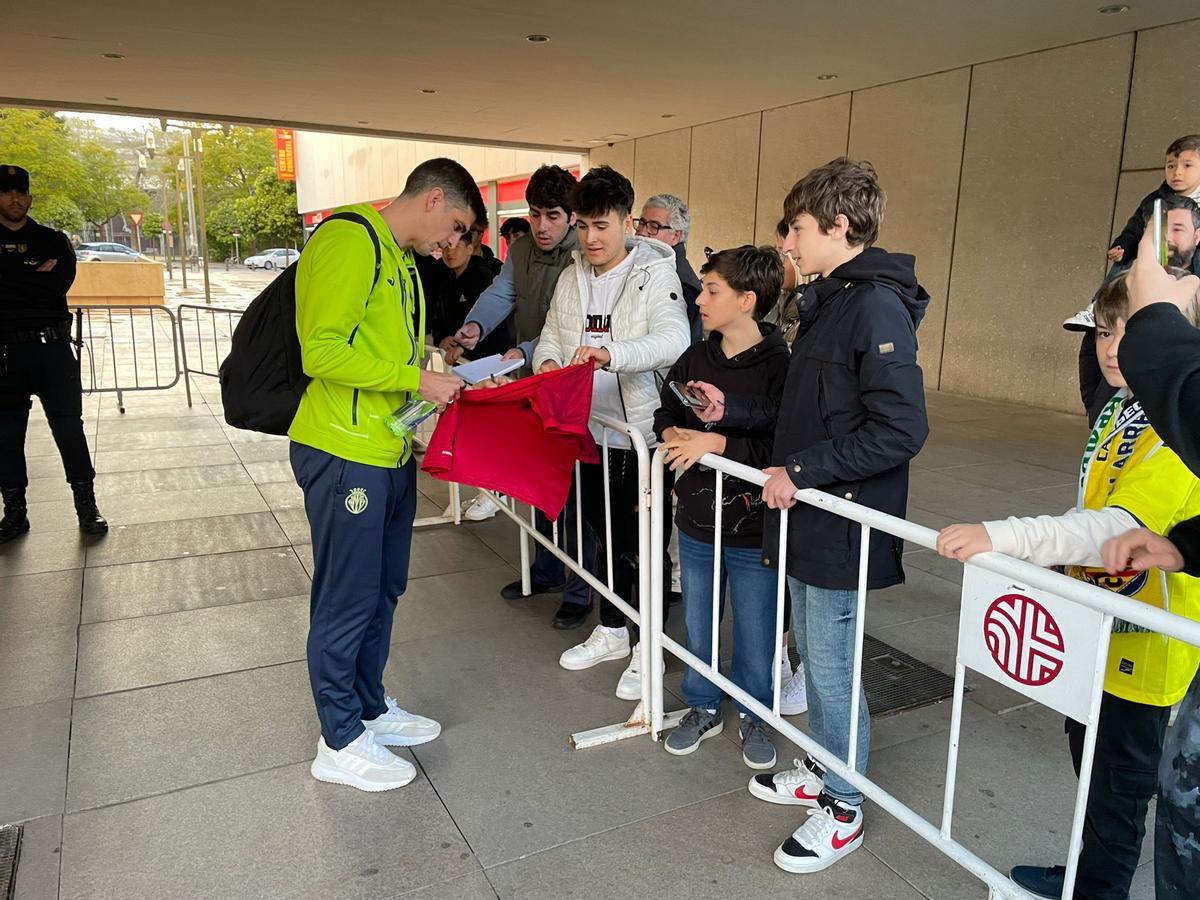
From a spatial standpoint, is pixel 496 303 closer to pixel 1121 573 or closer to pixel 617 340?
pixel 617 340

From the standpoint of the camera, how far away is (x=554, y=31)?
10.1 meters

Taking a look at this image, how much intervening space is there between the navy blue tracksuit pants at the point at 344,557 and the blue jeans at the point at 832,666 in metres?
1.39

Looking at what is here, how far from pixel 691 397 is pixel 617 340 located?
0.79m

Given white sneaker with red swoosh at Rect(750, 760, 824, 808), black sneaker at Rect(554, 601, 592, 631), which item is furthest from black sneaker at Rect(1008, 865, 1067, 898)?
black sneaker at Rect(554, 601, 592, 631)

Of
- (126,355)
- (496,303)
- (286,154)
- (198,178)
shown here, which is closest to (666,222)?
(496,303)

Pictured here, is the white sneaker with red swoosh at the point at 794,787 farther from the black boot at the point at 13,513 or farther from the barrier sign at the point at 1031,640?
the black boot at the point at 13,513

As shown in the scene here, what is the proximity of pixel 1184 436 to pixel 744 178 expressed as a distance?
1501 cm

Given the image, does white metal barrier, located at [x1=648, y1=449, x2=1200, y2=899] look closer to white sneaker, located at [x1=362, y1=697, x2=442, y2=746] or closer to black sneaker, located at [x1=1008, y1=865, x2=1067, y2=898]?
black sneaker, located at [x1=1008, y1=865, x2=1067, y2=898]

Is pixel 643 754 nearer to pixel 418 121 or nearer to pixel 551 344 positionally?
pixel 551 344

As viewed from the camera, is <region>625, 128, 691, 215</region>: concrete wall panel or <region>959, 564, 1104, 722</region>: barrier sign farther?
<region>625, 128, 691, 215</region>: concrete wall panel

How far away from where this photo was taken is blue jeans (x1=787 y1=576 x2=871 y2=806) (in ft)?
8.72

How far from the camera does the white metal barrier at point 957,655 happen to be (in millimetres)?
1766

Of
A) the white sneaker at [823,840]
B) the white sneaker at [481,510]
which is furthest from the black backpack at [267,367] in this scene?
the white sneaker at [481,510]

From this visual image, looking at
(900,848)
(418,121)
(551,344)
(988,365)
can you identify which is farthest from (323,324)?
(418,121)
